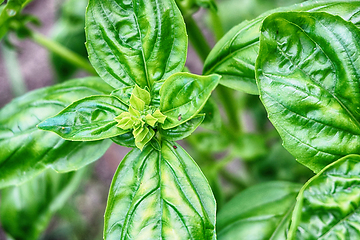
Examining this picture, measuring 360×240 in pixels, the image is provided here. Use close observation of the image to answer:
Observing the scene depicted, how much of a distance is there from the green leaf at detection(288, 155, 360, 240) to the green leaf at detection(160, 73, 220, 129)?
0.30m

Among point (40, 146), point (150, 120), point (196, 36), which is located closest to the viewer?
point (150, 120)

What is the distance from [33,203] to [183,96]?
945mm

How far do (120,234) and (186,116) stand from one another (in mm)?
337

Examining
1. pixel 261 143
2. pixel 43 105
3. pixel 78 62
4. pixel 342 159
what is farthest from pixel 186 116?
pixel 78 62

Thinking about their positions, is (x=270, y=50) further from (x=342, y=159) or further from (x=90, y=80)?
(x=90, y=80)

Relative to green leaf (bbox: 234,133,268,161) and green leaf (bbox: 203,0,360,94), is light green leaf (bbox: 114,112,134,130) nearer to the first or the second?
green leaf (bbox: 203,0,360,94)

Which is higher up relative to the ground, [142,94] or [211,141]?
[142,94]

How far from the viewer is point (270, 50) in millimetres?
713

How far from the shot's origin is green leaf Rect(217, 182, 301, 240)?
0.92 meters

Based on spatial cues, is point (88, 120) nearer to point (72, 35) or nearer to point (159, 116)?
point (159, 116)

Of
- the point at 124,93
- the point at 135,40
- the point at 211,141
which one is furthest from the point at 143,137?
the point at 211,141

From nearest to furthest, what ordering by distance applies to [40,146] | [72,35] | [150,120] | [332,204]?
[332,204], [150,120], [40,146], [72,35]

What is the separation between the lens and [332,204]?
69 centimetres

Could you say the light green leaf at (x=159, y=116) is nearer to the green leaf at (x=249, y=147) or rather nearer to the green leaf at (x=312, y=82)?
the green leaf at (x=312, y=82)
